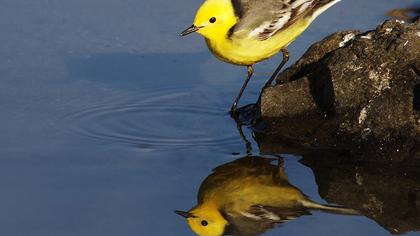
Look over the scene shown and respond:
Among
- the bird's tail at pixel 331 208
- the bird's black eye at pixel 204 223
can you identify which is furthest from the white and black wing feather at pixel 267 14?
the bird's black eye at pixel 204 223

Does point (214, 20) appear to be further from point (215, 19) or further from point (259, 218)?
point (259, 218)

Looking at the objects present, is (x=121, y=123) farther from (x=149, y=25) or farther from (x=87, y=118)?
(x=149, y=25)

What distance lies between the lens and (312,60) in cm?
863

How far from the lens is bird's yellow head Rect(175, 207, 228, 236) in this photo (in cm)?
656

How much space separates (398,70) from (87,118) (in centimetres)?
261

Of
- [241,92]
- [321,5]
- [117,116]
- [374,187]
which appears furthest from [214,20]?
[374,187]

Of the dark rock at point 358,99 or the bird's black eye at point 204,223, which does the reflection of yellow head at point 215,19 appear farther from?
the bird's black eye at point 204,223

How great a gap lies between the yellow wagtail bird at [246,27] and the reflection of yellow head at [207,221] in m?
2.02

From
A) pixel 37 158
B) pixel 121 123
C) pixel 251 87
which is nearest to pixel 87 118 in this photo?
pixel 121 123

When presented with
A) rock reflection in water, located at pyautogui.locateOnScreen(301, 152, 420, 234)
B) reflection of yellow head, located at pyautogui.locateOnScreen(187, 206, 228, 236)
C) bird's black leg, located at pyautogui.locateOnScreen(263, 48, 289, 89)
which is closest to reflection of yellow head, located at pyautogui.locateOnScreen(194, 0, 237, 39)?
bird's black leg, located at pyautogui.locateOnScreen(263, 48, 289, 89)

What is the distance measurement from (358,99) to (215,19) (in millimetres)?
1458

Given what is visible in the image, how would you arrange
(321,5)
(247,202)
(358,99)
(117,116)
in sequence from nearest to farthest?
(247,202), (358,99), (117,116), (321,5)

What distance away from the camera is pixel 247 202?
700cm

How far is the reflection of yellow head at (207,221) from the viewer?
6559mm
